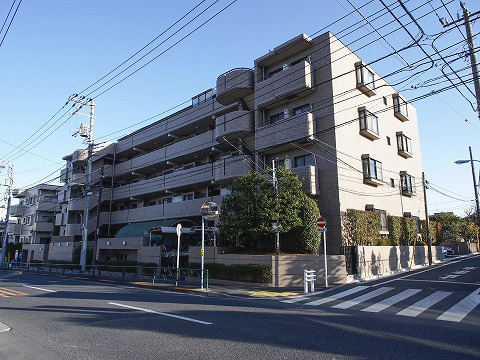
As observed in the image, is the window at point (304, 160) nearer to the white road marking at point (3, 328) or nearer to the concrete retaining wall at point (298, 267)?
the concrete retaining wall at point (298, 267)

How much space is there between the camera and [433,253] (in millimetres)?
28297

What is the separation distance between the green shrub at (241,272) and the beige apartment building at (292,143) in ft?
17.9

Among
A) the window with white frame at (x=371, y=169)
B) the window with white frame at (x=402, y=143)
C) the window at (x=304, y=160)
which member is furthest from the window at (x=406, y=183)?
the window at (x=304, y=160)

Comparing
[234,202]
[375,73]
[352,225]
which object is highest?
[375,73]

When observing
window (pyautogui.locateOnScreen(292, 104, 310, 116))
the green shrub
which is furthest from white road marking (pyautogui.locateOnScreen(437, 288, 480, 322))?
window (pyautogui.locateOnScreen(292, 104, 310, 116))

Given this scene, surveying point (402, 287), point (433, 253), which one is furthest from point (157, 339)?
point (433, 253)

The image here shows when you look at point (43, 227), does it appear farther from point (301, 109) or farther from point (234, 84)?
point (301, 109)

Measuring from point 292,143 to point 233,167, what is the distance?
15.6 ft

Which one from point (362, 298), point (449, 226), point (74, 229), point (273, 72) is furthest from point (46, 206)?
point (449, 226)

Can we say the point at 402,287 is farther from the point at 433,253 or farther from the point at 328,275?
the point at 433,253

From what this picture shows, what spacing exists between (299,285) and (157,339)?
1082cm

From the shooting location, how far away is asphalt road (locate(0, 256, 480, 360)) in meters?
5.66

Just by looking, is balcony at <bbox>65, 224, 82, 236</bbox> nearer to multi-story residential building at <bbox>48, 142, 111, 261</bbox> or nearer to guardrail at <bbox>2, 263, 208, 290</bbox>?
multi-story residential building at <bbox>48, 142, 111, 261</bbox>

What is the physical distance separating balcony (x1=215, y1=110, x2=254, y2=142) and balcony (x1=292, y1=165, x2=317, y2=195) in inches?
225
